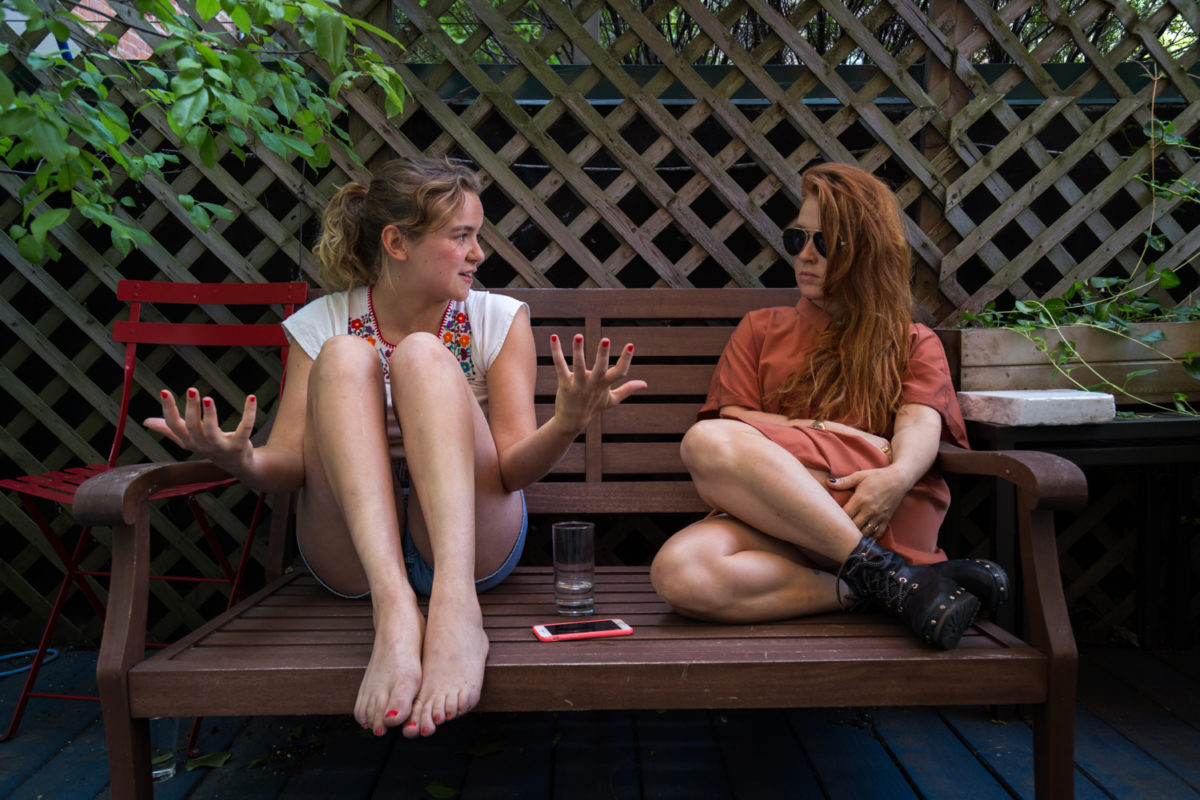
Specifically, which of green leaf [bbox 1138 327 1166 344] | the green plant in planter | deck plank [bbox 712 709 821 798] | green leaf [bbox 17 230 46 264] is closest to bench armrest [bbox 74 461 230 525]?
green leaf [bbox 17 230 46 264]

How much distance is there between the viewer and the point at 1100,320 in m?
2.14

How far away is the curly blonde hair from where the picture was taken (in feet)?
5.65

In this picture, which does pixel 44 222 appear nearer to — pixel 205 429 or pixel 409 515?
pixel 205 429

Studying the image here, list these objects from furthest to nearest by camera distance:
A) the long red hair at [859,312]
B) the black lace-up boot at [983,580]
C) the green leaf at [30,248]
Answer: the green leaf at [30,248]
the long red hair at [859,312]
the black lace-up boot at [983,580]

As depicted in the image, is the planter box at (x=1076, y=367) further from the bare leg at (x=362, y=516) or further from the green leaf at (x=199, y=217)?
the green leaf at (x=199, y=217)

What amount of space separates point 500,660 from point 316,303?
930 mm

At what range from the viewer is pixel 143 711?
1.26 meters

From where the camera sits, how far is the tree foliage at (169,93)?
1.53 metres

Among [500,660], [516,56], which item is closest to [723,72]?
[516,56]

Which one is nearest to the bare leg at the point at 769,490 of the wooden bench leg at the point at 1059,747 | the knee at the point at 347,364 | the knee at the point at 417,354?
the wooden bench leg at the point at 1059,747

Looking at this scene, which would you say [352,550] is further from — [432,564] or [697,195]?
[697,195]

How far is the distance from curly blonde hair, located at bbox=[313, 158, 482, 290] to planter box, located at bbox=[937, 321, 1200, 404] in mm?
1167

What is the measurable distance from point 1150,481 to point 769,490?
138 centimetres

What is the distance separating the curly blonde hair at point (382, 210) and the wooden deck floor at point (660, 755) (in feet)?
3.22
